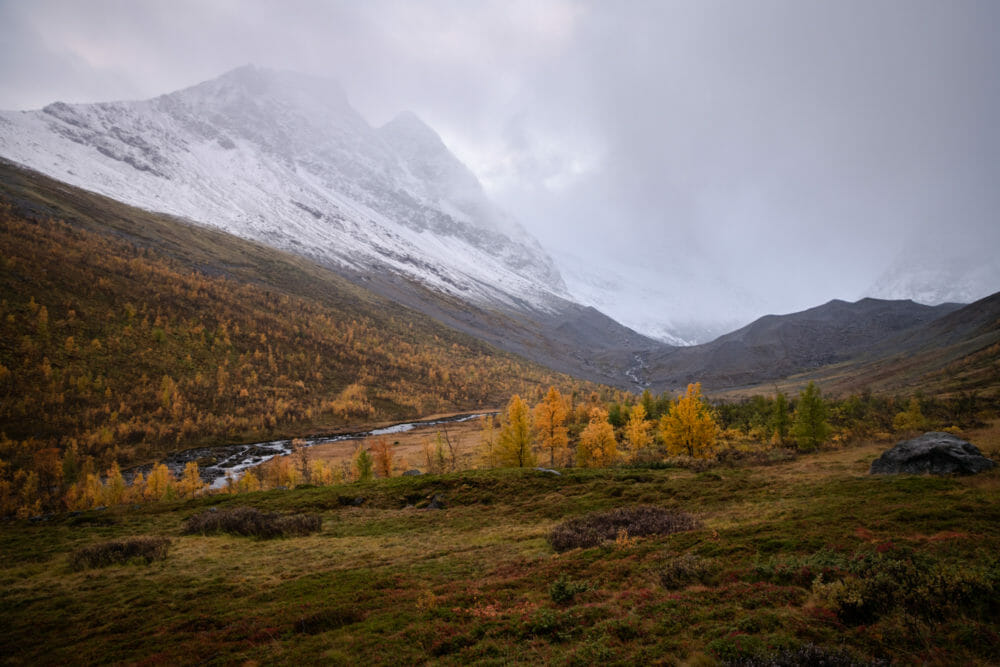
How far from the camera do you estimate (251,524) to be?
2922cm

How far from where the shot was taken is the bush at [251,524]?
94.6 ft

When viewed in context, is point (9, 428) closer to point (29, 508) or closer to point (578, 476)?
point (29, 508)

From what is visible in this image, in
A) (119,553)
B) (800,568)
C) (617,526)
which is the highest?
(800,568)

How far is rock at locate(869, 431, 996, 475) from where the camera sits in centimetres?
2097

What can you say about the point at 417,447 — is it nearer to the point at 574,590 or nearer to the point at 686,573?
the point at 574,590

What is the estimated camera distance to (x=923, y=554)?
1159 cm

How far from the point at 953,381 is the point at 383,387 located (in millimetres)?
159861

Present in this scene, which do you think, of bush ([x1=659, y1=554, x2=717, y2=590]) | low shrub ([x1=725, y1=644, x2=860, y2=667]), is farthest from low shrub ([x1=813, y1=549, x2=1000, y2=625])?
bush ([x1=659, y1=554, x2=717, y2=590])

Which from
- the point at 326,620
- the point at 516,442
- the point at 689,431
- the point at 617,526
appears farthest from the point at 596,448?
the point at 326,620

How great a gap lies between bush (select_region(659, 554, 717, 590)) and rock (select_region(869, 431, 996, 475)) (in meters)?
17.4

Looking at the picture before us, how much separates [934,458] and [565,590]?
897 inches

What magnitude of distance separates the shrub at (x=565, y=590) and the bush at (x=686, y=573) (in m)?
2.67

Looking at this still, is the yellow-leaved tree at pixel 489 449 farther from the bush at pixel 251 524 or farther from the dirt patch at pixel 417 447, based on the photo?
the bush at pixel 251 524

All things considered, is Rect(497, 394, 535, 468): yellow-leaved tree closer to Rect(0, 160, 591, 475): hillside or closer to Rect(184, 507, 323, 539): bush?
Rect(184, 507, 323, 539): bush
